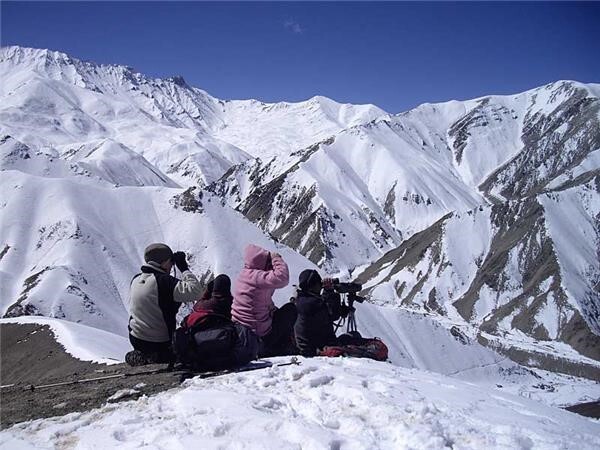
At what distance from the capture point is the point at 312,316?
481 inches

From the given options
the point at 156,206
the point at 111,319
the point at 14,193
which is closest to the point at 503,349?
the point at 156,206

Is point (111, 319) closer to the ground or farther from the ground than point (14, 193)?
closer to the ground

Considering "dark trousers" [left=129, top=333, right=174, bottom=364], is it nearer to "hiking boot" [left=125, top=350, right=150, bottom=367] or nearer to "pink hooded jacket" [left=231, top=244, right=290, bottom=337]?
"hiking boot" [left=125, top=350, right=150, bottom=367]

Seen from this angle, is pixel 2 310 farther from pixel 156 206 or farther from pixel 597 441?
pixel 597 441

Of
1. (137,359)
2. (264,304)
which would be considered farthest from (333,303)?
(137,359)

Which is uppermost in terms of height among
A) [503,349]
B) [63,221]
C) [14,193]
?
[14,193]

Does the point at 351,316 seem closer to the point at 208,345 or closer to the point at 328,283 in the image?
the point at 328,283

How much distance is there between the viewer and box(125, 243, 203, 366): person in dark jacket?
33.2ft

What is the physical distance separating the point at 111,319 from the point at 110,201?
38289mm

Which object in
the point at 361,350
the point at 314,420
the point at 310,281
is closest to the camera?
the point at 314,420

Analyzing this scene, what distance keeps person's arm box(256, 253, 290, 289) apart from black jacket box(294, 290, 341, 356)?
124 cm

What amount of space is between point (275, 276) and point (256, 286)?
617 mm

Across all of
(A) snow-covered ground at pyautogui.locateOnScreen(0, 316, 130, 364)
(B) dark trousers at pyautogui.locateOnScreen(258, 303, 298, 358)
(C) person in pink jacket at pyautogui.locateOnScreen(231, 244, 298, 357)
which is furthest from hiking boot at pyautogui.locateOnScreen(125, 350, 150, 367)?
(A) snow-covered ground at pyautogui.locateOnScreen(0, 316, 130, 364)

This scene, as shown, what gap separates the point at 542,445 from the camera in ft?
21.4
